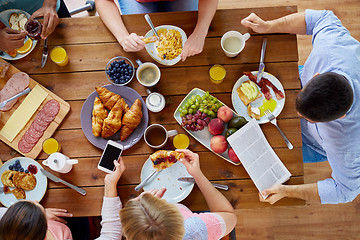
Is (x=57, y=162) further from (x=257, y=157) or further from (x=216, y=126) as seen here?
(x=257, y=157)

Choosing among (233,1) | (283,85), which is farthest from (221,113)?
(233,1)

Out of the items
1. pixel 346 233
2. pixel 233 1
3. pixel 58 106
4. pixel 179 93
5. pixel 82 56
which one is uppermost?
pixel 82 56

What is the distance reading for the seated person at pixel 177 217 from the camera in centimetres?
114

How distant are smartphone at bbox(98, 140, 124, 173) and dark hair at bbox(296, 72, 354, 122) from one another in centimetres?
106

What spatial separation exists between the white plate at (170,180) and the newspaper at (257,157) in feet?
1.11

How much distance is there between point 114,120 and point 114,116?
1.2 inches

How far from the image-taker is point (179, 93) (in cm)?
170

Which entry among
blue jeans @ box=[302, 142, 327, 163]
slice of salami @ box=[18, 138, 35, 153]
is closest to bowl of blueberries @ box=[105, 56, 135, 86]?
slice of salami @ box=[18, 138, 35, 153]

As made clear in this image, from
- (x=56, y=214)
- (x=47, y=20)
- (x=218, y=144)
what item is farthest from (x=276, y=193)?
(x=47, y=20)

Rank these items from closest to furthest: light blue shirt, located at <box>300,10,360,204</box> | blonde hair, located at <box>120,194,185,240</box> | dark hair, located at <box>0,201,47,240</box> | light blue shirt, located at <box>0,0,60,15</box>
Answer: blonde hair, located at <box>120,194,185,240</box>, dark hair, located at <box>0,201,47,240</box>, light blue shirt, located at <box>300,10,360,204</box>, light blue shirt, located at <box>0,0,60,15</box>

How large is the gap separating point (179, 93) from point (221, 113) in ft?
0.97

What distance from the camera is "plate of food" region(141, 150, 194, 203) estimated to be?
61.2 inches

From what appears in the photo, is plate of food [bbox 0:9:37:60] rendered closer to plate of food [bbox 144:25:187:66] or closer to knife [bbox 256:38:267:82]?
plate of food [bbox 144:25:187:66]

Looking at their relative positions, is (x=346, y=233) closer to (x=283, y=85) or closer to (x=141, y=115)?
(x=283, y=85)
